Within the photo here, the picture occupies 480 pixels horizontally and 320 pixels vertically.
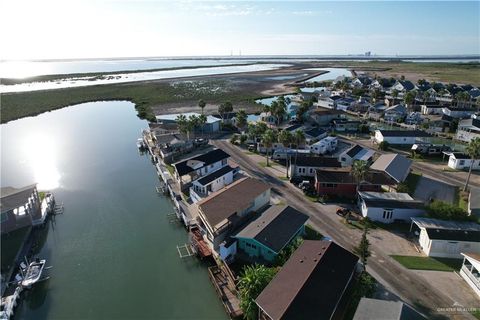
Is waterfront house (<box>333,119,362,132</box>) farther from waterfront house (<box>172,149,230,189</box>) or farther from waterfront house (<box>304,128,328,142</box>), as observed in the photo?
waterfront house (<box>172,149,230,189</box>)

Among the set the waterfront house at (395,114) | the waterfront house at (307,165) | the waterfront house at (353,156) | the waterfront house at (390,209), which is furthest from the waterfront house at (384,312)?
the waterfront house at (395,114)

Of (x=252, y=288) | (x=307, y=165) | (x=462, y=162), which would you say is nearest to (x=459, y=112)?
(x=462, y=162)

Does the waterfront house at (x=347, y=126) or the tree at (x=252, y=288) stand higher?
the waterfront house at (x=347, y=126)

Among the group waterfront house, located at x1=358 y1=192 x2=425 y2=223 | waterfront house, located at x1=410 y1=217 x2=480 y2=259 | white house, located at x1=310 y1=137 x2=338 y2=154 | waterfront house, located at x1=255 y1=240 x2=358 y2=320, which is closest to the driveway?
waterfront house, located at x1=358 y1=192 x2=425 y2=223

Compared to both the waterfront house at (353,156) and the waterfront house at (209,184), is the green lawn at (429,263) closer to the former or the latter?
the waterfront house at (353,156)

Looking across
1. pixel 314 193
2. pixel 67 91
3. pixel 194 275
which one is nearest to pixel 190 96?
pixel 67 91

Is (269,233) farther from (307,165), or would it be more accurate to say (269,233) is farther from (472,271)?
(307,165)
